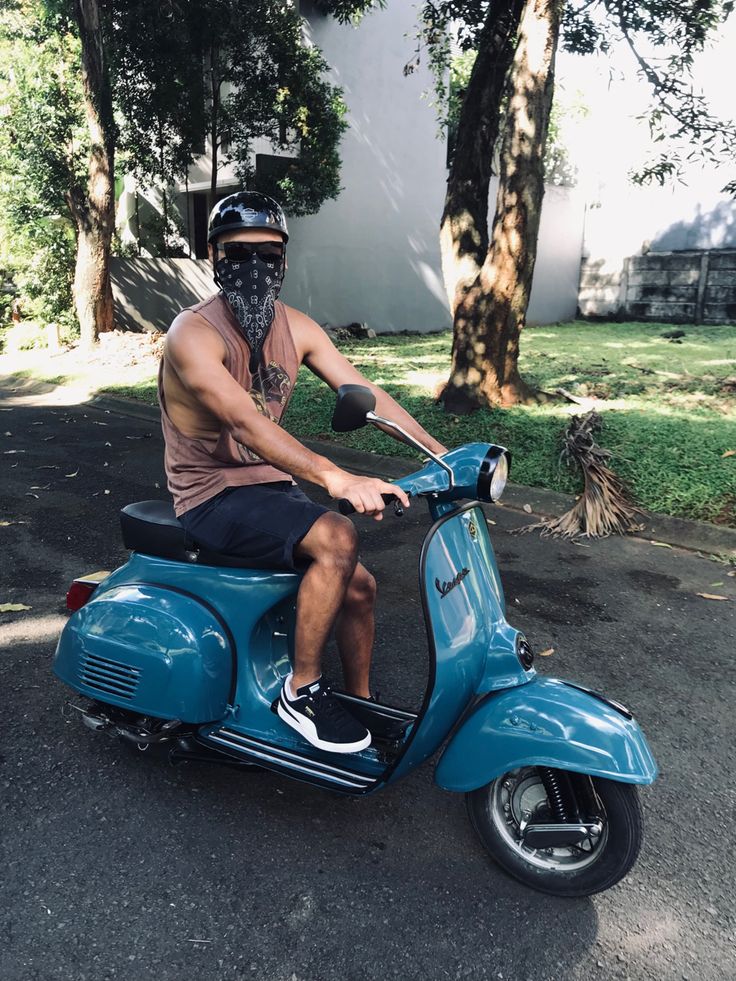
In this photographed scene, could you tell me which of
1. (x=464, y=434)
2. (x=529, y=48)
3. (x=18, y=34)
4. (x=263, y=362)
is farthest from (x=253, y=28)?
(x=263, y=362)

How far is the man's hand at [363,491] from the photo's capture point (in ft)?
7.00

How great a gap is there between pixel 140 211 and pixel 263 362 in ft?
55.0

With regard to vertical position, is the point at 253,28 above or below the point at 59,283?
above

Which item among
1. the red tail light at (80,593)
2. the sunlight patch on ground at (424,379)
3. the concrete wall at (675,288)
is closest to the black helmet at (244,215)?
the red tail light at (80,593)

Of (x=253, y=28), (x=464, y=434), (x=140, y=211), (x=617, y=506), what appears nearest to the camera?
(x=617, y=506)

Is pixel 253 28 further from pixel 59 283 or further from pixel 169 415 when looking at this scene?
pixel 169 415

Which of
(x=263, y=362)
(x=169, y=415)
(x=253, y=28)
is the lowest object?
(x=169, y=415)

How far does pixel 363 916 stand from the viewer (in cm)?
219

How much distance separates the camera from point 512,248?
745cm

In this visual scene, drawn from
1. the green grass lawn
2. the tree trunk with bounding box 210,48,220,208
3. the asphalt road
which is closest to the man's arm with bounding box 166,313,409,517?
the asphalt road

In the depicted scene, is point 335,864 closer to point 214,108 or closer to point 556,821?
point 556,821

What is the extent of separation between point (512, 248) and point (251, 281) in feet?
17.3

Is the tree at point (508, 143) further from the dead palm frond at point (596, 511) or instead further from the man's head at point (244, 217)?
the man's head at point (244, 217)

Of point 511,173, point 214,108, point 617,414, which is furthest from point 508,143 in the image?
point 214,108
